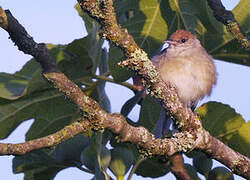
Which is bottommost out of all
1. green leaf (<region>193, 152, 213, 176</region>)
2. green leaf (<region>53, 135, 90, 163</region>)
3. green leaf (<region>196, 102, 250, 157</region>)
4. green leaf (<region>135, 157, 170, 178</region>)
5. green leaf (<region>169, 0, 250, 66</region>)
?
green leaf (<region>135, 157, 170, 178</region>)

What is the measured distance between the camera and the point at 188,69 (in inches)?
168

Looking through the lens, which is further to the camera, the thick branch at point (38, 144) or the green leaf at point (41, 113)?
the green leaf at point (41, 113)

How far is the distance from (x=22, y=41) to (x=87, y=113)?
380 mm

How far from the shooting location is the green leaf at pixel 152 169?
3016 millimetres

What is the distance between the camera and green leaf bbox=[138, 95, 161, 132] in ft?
10.7

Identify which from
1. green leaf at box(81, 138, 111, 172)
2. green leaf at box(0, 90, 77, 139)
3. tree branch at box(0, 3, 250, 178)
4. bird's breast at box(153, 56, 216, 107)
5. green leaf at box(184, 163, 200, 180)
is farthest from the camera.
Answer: bird's breast at box(153, 56, 216, 107)

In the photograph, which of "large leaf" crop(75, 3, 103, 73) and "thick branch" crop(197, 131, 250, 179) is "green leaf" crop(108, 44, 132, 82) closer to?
"large leaf" crop(75, 3, 103, 73)

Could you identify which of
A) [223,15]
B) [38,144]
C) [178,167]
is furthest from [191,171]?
[38,144]

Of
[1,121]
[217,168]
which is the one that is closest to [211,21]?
[217,168]

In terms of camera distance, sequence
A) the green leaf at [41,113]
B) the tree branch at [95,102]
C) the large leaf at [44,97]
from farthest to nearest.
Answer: the green leaf at [41,113] → the large leaf at [44,97] → the tree branch at [95,102]

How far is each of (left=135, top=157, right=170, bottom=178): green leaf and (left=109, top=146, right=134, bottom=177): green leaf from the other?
0.40 meters

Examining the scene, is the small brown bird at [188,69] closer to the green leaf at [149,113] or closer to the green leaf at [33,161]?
the green leaf at [149,113]

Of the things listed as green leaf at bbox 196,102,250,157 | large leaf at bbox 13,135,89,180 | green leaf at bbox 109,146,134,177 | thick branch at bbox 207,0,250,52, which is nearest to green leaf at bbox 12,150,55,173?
large leaf at bbox 13,135,89,180

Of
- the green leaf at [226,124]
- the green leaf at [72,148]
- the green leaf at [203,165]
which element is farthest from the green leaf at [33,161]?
the green leaf at [226,124]
